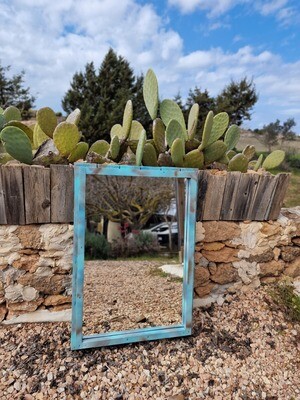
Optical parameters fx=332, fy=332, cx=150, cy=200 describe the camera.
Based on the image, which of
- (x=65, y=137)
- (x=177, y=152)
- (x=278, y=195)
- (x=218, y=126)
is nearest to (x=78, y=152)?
(x=65, y=137)

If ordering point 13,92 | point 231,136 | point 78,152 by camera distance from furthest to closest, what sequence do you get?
point 13,92 → point 231,136 → point 78,152

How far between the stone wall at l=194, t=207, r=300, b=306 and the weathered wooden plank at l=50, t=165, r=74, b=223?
998 mm

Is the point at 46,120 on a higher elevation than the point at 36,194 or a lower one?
higher

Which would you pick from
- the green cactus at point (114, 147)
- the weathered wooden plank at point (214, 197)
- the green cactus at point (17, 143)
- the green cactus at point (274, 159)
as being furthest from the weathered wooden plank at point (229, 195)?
the green cactus at point (17, 143)

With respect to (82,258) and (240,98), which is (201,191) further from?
(240,98)

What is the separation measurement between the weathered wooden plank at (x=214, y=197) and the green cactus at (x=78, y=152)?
96cm

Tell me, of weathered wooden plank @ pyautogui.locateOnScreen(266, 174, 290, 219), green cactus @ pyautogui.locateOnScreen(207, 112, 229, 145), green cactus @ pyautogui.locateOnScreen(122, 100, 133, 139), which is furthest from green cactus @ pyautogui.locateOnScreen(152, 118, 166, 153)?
weathered wooden plank @ pyautogui.locateOnScreen(266, 174, 290, 219)

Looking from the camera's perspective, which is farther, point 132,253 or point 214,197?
point 132,253

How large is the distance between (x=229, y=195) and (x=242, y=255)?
1.76 feet

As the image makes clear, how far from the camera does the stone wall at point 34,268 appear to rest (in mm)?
2096

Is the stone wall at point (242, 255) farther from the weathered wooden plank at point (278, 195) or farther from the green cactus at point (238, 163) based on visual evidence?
the green cactus at point (238, 163)

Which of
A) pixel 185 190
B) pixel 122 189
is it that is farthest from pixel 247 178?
pixel 122 189

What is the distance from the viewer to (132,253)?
3598 mm

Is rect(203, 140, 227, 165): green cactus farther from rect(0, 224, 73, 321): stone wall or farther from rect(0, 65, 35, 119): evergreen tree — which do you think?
rect(0, 65, 35, 119): evergreen tree
